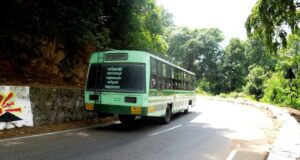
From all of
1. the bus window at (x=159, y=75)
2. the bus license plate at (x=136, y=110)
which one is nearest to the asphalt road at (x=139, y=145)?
the bus license plate at (x=136, y=110)

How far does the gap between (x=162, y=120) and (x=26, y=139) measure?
7330mm

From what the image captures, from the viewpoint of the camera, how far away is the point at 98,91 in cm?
1359

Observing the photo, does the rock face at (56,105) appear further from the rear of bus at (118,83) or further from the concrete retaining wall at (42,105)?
the rear of bus at (118,83)

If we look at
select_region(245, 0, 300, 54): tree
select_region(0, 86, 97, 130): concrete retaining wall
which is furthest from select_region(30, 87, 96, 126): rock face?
select_region(245, 0, 300, 54): tree

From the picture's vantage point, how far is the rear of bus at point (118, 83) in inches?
512

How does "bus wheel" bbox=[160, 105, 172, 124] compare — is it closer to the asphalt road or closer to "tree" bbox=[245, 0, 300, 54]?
the asphalt road

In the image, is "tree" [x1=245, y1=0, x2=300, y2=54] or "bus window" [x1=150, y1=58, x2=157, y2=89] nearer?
"bus window" [x1=150, y1=58, x2=157, y2=89]

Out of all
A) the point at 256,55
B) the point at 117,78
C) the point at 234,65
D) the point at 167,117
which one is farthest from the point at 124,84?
the point at 256,55

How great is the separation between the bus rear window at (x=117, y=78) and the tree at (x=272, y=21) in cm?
743

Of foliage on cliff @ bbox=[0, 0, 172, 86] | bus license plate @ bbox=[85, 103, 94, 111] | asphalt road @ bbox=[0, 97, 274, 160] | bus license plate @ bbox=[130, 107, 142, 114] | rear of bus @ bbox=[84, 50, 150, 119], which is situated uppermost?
foliage on cliff @ bbox=[0, 0, 172, 86]

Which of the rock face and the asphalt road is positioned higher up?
the rock face

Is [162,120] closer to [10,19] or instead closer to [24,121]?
[24,121]

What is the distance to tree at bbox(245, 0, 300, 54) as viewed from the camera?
52.6 feet

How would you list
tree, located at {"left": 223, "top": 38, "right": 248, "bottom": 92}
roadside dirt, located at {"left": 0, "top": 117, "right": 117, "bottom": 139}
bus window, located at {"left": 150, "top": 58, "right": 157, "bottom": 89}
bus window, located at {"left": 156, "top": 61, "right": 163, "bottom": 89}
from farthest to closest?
tree, located at {"left": 223, "top": 38, "right": 248, "bottom": 92}
bus window, located at {"left": 156, "top": 61, "right": 163, "bottom": 89}
bus window, located at {"left": 150, "top": 58, "right": 157, "bottom": 89}
roadside dirt, located at {"left": 0, "top": 117, "right": 117, "bottom": 139}
